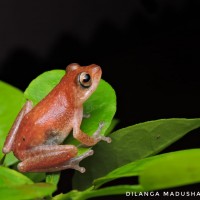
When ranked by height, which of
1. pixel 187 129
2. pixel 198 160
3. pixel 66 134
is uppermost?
pixel 66 134

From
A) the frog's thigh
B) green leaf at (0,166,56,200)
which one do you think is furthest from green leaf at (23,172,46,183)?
green leaf at (0,166,56,200)

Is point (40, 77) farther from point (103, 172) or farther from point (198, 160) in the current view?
point (198, 160)

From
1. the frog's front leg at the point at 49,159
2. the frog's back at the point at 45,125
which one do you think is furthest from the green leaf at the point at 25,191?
the frog's back at the point at 45,125

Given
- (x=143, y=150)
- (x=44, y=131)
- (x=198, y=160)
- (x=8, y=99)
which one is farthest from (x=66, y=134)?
(x=198, y=160)

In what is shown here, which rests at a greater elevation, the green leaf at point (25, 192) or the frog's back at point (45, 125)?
the frog's back at point (45, 125)

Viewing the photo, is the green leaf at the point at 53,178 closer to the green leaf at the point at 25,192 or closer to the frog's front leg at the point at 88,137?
the frog's front leg at the point at 88,137

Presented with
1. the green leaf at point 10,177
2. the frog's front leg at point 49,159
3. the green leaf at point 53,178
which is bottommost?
the green leaf at point 10,177
